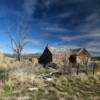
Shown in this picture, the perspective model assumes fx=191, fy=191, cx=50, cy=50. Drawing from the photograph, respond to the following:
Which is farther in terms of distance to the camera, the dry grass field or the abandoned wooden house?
the abandoned wooden house

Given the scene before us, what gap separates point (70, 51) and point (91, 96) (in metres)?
38.4

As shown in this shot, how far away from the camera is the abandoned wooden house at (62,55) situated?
4615 cm

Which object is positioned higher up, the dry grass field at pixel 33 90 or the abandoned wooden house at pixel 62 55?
the abandoned wooden house at pixel 62 55

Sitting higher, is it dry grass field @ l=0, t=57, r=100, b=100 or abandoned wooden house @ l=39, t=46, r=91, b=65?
abandoned wooden house @ l=39, t=46, r=91, b=65

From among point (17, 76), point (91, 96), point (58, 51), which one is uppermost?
point (58, 51)

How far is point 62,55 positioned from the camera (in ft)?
156

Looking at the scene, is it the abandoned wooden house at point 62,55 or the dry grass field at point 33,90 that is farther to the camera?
the abandoned wooden house at point 62,55

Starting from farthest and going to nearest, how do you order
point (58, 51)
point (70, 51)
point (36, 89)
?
point (70, 51), point (58, 51), point (36, 89)

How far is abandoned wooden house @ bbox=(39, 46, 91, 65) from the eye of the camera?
46153 millimetres

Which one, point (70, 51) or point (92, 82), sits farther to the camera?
point (70, 51)

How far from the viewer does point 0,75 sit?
1495cm

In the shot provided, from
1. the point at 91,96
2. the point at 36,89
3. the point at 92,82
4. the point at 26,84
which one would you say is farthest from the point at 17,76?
the point at 92,82

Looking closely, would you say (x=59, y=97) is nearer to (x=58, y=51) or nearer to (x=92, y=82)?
(x=92, y=82)

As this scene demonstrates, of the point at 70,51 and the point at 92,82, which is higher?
the point at 70,51
